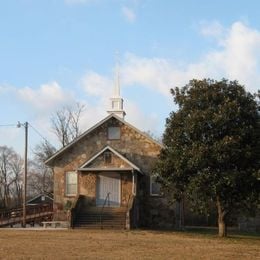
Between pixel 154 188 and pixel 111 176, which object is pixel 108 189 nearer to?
pixel 111 176

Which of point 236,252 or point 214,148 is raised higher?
point 214,148

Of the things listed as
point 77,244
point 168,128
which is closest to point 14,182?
point 168,128

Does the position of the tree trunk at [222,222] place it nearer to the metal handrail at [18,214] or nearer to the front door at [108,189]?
the front door at [108,189]

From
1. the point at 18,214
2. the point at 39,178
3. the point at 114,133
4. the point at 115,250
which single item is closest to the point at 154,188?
the point at 114,133

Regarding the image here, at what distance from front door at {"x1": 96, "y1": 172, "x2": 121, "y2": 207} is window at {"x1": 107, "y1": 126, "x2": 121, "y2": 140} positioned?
2.72 meters

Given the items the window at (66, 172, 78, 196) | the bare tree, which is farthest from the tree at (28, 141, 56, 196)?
the window at (66, 172, 78, 196)

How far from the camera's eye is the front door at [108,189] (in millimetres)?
37375

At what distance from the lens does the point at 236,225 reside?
160ft

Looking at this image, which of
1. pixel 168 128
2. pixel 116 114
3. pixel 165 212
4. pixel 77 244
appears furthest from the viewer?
pixel 116 114

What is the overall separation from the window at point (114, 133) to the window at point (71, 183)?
3524mm

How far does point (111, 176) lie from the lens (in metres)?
37.7

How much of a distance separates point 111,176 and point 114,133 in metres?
3.12

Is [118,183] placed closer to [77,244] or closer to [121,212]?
[121,212]

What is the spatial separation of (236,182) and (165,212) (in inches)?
421
